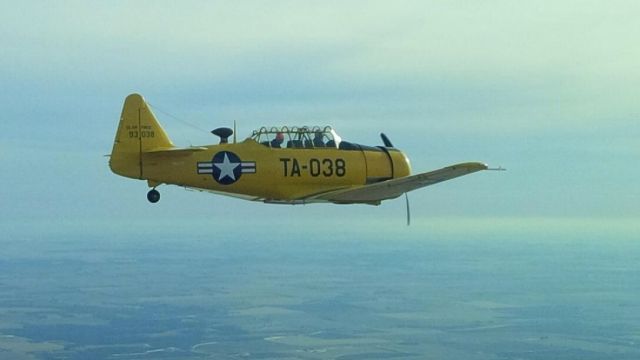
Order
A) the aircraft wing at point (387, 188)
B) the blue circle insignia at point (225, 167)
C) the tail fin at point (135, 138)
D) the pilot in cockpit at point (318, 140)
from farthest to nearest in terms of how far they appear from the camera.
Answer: the pilot in cockpit at point (318, 140) < the blue circle insignia at point (225, 167) < the aircraft wing at point (387, 188) < the tail fin at point (135, 138)

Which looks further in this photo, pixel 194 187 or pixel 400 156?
pixel 400 156

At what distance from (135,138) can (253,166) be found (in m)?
3.49

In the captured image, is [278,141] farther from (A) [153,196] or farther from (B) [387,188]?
(A) [153,196]

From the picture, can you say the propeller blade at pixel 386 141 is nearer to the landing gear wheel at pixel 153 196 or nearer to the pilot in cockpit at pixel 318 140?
the pilot in cockpit at pixel 318 140

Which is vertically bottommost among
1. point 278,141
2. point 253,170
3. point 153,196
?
point 153,196

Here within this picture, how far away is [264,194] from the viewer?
26.3 m

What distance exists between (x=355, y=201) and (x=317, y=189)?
1426 millimetres

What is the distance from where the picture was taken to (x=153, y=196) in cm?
2297

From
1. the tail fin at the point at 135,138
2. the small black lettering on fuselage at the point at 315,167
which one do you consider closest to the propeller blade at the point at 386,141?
the small black lettering on fuselage at the point at 315,167

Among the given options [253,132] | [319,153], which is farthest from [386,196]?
[253,132]

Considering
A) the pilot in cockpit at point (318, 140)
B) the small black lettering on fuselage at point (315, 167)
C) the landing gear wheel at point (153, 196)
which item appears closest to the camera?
the landing gear wheel at point (153, 196)

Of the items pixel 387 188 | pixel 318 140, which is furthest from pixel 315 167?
pixel 387 188

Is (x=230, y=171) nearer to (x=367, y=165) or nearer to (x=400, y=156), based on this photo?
(x=367, y=165)

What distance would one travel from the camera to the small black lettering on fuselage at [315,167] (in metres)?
26.3
